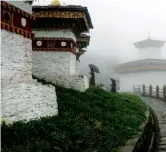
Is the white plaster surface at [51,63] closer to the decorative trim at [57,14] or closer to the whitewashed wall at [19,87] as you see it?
the decorative trim at [57,14]

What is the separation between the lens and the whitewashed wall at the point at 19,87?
734cm

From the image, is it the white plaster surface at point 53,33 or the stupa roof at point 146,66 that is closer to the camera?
the white plaster surface at point 53,33

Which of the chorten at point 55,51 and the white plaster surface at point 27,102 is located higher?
the chorten at point 55,51

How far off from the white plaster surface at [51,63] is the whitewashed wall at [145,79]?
30.4 meters

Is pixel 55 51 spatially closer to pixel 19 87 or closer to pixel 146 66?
pixel 19 87

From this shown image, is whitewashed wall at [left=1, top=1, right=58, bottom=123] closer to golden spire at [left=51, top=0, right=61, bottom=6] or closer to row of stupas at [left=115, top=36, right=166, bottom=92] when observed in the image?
golden spire at [left=51, top=0, right=61, bottom=6]

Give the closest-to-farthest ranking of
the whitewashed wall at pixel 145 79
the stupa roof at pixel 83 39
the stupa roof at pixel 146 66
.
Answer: the stupa roof at pixel 83 39 → the whitewashed wall at pixel 145 79 → the stupa roof at pixel 146 66

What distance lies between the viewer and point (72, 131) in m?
8.06

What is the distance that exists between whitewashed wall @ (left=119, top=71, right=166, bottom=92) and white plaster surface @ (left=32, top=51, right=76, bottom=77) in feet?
99.6

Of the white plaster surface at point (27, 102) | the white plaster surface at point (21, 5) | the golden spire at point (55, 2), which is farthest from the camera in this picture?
the golden spire at point (55, 2)

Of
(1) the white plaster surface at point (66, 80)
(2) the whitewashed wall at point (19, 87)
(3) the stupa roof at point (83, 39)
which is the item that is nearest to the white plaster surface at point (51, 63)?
(1) the white plaster surface at point (66, 80)

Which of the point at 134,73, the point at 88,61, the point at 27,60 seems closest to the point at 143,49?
the point at 88,61

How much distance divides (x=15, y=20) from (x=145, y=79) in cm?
3759

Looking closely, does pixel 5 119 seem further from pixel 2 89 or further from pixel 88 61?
pixel 88 61
